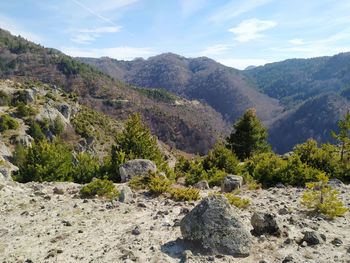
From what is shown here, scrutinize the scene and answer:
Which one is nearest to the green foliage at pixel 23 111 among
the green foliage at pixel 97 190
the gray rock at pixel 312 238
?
the green foliage at pixel 97 190

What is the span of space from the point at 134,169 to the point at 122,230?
6.91 metres

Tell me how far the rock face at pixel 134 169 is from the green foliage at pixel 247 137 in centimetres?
2177

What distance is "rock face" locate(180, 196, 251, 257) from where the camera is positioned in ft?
27.1

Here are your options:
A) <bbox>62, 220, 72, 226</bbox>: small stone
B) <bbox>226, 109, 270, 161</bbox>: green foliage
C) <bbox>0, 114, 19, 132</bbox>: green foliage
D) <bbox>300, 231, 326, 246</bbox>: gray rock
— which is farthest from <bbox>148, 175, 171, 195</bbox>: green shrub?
<bbox>0, 114, 19, 132</bbox>: green foliage

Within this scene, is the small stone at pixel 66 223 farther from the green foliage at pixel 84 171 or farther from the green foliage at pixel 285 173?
the green foliage at pixel 285 173

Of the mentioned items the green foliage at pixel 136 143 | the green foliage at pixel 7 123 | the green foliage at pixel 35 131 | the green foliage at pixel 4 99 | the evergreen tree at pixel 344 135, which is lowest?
the green foliage at pixel 35 131

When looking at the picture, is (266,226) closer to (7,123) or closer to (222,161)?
(222,161)

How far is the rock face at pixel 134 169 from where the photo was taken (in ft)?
53.6

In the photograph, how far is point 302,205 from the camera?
41.7 feet

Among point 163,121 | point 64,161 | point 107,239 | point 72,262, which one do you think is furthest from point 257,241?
point 163,121

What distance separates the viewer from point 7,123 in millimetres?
59656

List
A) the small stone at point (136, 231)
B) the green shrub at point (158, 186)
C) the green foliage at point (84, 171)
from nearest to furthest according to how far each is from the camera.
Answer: the small stone at point (136, 231) < the green shrub at point (158, 186) < the green foliage at point (84, 171)

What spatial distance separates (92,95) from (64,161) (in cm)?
16916

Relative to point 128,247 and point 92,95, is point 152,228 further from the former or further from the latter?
point 92,95
